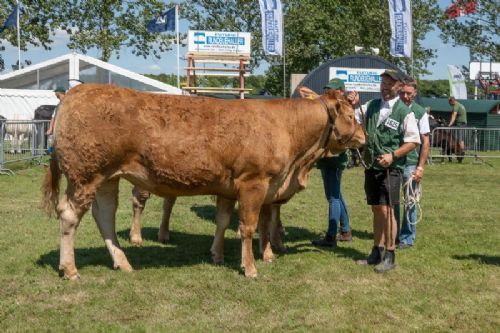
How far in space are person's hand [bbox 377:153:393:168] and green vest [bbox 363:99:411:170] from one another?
116 mm

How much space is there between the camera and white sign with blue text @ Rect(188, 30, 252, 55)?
20234mm

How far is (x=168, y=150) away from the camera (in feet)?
21.3

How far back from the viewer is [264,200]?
23.1 ft

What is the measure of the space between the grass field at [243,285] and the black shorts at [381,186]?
817mm

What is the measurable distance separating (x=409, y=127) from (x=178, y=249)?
3310mm

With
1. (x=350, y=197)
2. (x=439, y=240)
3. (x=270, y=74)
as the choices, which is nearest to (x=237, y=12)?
(x=270, y=74)

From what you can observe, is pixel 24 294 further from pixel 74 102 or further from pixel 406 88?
pixel 406 88

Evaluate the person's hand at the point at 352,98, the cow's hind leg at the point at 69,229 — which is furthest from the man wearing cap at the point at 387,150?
the cow's hind leg at the point at 69,229

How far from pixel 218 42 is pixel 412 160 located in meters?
13.0

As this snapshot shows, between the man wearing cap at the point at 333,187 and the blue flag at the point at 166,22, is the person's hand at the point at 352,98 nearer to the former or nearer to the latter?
the man wearing cap at the point at 333,187

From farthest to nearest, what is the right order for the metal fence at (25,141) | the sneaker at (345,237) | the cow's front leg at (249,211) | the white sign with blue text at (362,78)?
the white sign with blue text at (362,78) < the metal fence at (25,141) < the sneaker at (345,237) < the cow's front leg at (249,211)

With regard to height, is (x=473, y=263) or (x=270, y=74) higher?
(x=270, y=74)

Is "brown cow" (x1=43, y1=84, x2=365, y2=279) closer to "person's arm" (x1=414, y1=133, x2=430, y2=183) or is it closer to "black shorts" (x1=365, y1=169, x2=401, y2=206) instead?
"black shorts" (x1=365, y1=169, x2=401, y2=206)

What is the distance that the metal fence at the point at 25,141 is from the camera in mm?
18312
